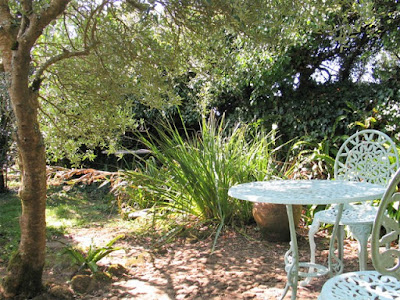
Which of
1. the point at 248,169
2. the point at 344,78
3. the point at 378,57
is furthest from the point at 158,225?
the point at 378,57

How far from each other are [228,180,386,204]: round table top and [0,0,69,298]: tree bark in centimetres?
116

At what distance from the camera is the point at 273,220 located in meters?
3.29

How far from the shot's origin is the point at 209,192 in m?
3.57

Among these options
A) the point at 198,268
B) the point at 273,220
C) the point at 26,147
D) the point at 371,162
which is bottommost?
the point at 198,268

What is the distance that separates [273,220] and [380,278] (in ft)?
6.63

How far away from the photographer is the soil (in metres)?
2.28

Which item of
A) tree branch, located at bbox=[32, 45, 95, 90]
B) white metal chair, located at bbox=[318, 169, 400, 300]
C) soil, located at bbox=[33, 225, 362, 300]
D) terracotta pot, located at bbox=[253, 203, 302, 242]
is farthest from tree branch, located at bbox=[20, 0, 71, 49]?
terracotta pot, located at bbox=[253, 203, 302, 242]

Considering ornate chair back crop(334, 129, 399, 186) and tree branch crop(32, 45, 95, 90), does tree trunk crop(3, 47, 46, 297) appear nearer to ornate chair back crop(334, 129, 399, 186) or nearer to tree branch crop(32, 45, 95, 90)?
tree branch crop(32, 45, 95, 90)

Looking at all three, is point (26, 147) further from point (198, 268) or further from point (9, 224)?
point (9, 224)

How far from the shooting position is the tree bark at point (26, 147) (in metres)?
1.89

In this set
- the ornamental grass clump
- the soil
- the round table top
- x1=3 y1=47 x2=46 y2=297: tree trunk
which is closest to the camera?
the round table top

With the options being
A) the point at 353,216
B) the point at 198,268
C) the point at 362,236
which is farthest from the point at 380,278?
the point at 198,268

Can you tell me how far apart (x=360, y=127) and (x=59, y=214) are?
4.33m

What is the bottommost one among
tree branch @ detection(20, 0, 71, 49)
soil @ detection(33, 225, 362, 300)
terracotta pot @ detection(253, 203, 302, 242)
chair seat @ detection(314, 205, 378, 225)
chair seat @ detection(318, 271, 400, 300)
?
soil @ detection(33, 225, 362, 300)
